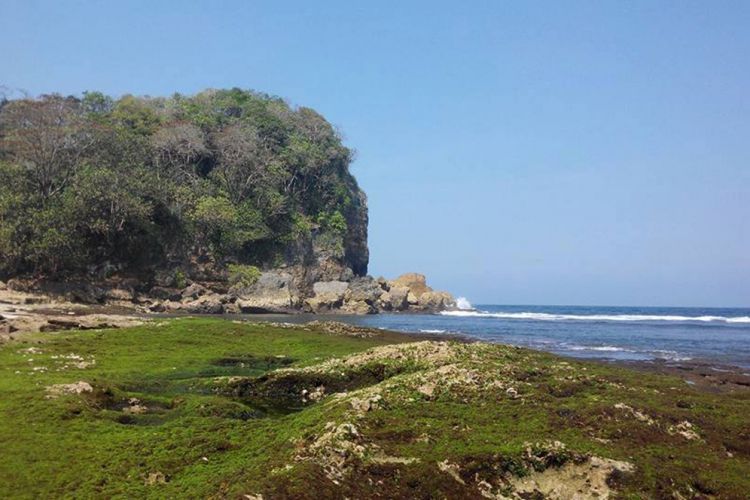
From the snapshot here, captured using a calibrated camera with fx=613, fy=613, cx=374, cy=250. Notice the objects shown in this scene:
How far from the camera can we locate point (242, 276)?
6359 centimetres

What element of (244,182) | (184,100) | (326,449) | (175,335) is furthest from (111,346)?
(184,100)

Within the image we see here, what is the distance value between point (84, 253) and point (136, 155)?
12293 millimetres

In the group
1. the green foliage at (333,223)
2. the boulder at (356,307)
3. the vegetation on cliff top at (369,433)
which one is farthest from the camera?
the green foliage at (333,223)

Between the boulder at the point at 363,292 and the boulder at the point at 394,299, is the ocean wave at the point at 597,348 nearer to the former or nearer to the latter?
the boulder at the point at 363,292

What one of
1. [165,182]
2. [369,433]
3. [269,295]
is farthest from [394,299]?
[369,433]

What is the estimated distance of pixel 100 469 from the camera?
377 inches

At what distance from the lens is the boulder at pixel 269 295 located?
62.2m

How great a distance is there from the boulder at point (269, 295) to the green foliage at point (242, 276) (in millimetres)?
434

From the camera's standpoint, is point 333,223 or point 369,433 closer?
point 369,433

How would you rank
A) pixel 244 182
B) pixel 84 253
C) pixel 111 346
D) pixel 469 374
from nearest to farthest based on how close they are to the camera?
1. pixel 469 374
2. pixel 111 346
3. pixel 84 253
4. pixel 244 182

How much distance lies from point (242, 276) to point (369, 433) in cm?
5457

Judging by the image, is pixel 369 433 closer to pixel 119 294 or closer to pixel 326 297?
pixel 119 294

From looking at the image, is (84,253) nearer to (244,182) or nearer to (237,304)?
(237,304)

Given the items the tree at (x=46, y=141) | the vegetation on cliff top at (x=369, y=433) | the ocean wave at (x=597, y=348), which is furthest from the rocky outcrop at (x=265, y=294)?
the vegetation on cliff top at (x=369, y=433)
